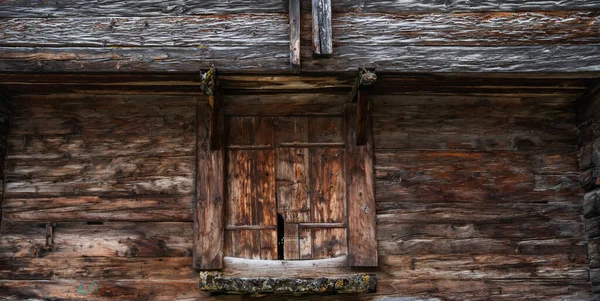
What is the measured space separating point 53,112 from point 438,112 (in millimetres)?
3519

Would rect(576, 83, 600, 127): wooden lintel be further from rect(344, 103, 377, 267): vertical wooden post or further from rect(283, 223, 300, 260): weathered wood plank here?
rect(283, 223, 300, 260): weathered wood plank

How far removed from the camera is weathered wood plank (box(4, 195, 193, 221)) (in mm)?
5152

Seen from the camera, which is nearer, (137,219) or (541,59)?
(541,59)

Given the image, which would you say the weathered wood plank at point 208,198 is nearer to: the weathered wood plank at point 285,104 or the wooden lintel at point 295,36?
the weathered wood plank at point 285,104

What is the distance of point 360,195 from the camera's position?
5.16m

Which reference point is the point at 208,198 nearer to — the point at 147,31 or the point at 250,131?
the point at 250,131

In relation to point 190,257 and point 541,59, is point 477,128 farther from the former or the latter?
point 190,257

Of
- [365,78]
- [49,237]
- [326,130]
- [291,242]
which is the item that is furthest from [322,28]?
[49,237]

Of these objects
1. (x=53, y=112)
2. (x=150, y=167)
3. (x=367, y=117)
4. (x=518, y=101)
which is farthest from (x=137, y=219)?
(x=518, y=101)

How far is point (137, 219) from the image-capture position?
203 inches

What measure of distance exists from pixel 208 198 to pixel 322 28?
1.74m

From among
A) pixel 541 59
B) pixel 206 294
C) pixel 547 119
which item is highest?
pixel 541 59

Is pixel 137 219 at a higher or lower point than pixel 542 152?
lower

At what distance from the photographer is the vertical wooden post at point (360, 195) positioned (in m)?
5.02
